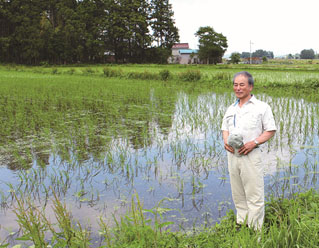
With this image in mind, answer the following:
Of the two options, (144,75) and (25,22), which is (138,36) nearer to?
(25,22)

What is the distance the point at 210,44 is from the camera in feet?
150

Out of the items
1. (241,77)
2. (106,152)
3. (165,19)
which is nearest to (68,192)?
(106,152)

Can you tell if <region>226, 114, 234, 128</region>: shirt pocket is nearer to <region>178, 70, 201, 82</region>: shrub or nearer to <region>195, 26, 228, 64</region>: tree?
<region>178, 70, 201, 82</region>: shrub

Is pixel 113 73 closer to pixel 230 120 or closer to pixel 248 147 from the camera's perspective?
pixel 230 120

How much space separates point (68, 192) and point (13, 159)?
5.18 ft

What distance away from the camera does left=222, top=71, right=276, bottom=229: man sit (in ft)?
7.38

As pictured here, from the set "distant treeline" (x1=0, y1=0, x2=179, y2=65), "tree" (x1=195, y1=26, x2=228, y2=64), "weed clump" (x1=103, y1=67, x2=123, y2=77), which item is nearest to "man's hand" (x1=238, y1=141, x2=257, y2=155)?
"weed clump" (x1=103, y1=67, x2=123, y2=77)

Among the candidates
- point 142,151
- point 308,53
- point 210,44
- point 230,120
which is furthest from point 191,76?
point 308,53

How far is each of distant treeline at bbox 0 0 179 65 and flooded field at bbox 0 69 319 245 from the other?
29657mm

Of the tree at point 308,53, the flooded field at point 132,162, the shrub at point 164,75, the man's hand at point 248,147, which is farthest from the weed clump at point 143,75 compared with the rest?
the tree at point 308,53

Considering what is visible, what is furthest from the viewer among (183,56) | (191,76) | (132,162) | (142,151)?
(183,56)

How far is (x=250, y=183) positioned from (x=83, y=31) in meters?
36.3

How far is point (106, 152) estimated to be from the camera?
15.2 ft

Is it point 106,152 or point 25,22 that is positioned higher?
point 25,22
